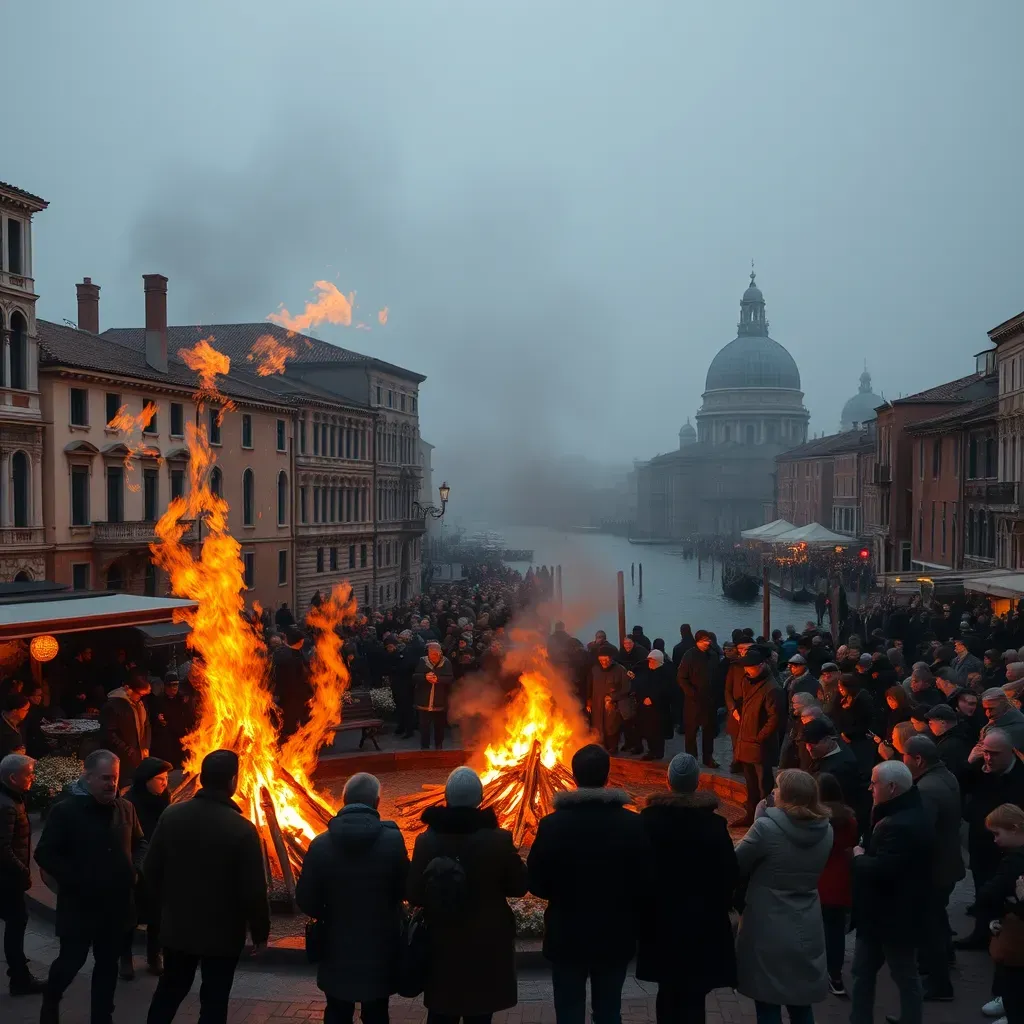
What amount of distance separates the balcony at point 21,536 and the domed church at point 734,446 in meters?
106

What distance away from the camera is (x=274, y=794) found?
30.4 feet

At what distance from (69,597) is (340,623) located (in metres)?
8.93

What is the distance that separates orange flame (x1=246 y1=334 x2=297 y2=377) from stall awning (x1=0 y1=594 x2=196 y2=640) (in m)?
31.3

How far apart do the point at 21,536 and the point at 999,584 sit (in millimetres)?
25551

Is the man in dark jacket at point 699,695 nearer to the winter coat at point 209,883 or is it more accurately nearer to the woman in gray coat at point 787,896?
the woman in gray coat at point 787,896

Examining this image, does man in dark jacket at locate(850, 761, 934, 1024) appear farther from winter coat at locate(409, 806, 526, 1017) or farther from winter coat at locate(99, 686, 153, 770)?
winter coat at locate(99, 686, 153, 770)

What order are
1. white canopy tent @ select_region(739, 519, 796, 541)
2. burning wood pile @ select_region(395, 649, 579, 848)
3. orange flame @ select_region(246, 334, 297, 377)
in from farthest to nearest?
white canopy tent @ select_region(739, 519, 796, 541), orange flame @ select_region(246, 334, 297, 377), burning wood pile @ select_region(395, 649, 579, 848)

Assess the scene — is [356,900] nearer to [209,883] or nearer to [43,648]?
[209,883]

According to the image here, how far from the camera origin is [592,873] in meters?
5.14

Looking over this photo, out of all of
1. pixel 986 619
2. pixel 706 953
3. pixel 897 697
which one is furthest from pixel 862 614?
pixel 706 953

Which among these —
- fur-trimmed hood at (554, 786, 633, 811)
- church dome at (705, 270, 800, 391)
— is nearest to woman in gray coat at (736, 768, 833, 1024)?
fur-trimmed hood at (554, 786, 633, 811)

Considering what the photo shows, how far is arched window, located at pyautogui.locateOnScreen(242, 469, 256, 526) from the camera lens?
41.2 metres

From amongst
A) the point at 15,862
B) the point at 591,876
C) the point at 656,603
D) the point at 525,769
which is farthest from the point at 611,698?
the point at 656,603

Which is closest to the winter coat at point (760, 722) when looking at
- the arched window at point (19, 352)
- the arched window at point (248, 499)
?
the arched window at point (19, 352)
